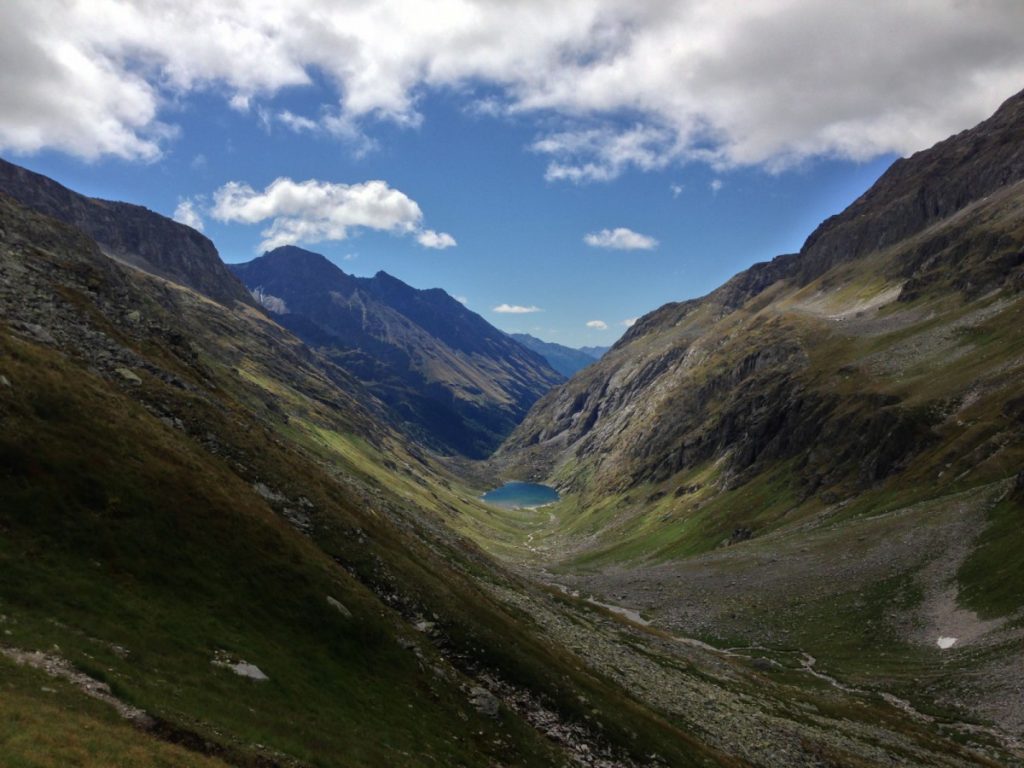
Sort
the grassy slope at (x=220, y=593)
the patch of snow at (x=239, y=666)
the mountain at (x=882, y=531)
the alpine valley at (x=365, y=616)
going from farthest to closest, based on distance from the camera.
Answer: the mountain at (x=882, y=531) < the patch of snow at (x=239, y=666) < the grassy slope at (x=220, y=593) < the alpine valley at (x=365, y=616)

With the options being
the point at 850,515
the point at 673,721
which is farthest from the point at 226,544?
the point at 850,515

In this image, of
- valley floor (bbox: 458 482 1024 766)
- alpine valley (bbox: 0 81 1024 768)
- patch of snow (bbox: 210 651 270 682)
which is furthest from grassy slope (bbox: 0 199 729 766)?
valley floor (bbox: 458 482 1024 766)

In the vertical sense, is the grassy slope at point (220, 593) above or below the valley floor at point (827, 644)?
above

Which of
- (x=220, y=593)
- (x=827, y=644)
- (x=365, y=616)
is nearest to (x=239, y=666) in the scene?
(x=220, y=593)

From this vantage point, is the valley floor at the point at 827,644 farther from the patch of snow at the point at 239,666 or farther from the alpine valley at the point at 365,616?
the patch of snow at the point at 239,666

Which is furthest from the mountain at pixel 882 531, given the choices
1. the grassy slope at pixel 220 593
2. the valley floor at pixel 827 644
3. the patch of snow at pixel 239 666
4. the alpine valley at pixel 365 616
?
the patch of snow at pixel 239 666

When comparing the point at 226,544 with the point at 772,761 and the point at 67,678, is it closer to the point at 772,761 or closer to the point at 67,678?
the point at 67,678

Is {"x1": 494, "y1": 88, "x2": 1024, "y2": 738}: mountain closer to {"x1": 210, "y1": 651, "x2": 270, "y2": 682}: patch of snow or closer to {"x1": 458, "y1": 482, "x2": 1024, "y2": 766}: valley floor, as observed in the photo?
{"x1": 458, "y1": 482, "x2": 1024, "y2": 766}: valley floor

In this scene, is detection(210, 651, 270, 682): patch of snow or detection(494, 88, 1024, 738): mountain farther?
detection(494, 88, 1024, 738): mountain

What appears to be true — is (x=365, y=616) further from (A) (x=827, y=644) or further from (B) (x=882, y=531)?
(B) (x=882, y=531)

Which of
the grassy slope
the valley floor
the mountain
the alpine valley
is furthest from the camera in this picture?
the mountain

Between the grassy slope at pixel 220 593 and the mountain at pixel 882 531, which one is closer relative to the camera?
the grassy slope at pixel 220 593

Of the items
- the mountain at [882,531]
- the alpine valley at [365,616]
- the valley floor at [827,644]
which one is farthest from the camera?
the mountain at [882,531]

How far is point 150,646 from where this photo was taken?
91.4 ft
